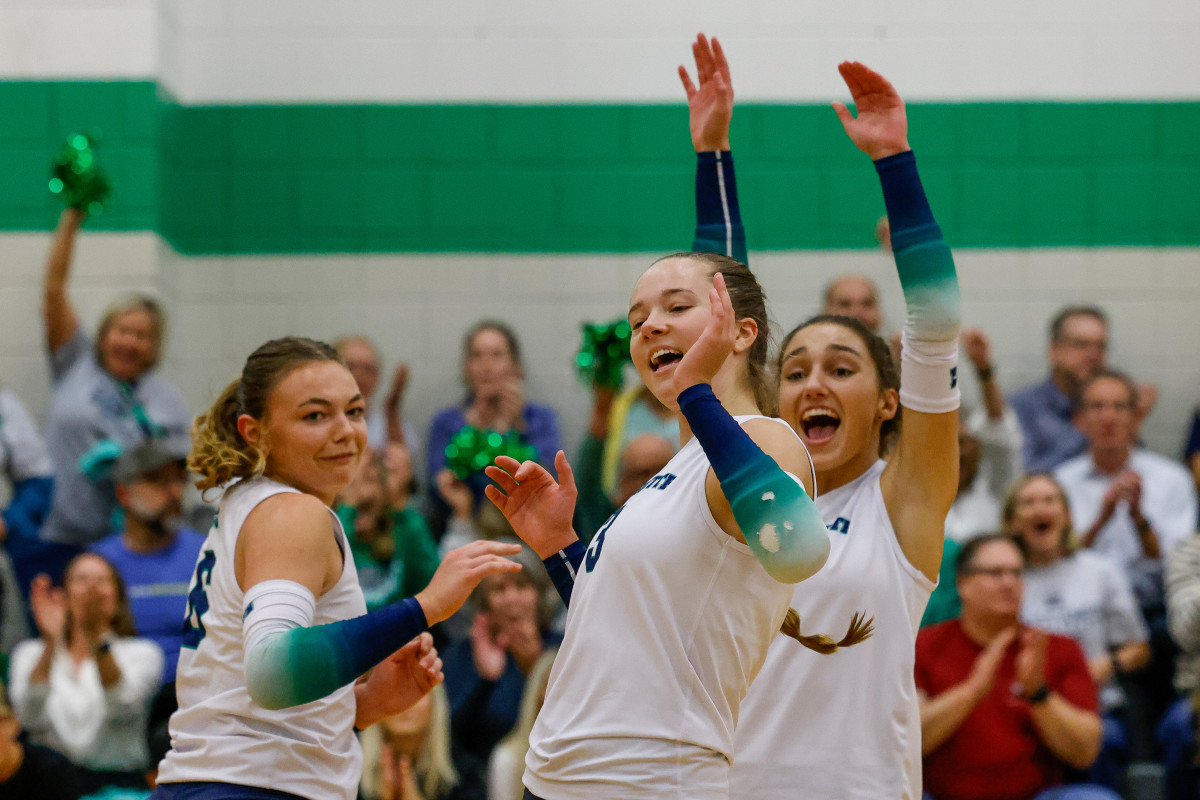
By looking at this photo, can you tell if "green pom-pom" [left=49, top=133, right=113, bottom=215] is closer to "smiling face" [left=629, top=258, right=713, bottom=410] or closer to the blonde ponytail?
the blonde ponytail

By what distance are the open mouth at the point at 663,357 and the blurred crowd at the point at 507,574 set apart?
2.06 meters

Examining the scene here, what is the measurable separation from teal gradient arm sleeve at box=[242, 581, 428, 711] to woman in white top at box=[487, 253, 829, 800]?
29cm

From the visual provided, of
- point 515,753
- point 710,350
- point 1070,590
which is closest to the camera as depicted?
point 710,350

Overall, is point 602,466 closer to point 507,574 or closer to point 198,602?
point 507,574

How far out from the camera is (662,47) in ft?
21.1

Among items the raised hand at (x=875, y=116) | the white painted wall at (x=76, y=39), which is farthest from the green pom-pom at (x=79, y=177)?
the raised hand at (x=875, y=116)

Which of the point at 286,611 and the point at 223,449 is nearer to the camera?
the point at 286,611

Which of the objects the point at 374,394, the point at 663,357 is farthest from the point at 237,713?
the point at 374,394

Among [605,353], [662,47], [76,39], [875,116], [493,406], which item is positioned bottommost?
[493,406]

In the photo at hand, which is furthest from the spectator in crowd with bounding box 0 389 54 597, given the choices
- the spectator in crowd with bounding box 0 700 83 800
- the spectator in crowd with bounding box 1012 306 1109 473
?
the spectator in crowd with bounding box 1012 306 1109 473

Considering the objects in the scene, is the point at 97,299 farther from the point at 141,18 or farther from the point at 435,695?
the point at 435,695

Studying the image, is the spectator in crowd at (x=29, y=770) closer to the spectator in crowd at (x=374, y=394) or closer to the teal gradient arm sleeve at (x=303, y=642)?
the spectator in crowd at (x=374, y=394)

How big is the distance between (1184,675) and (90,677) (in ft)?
12.4

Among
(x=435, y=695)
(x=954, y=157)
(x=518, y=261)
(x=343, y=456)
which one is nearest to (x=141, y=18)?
(x=518, y=261)
